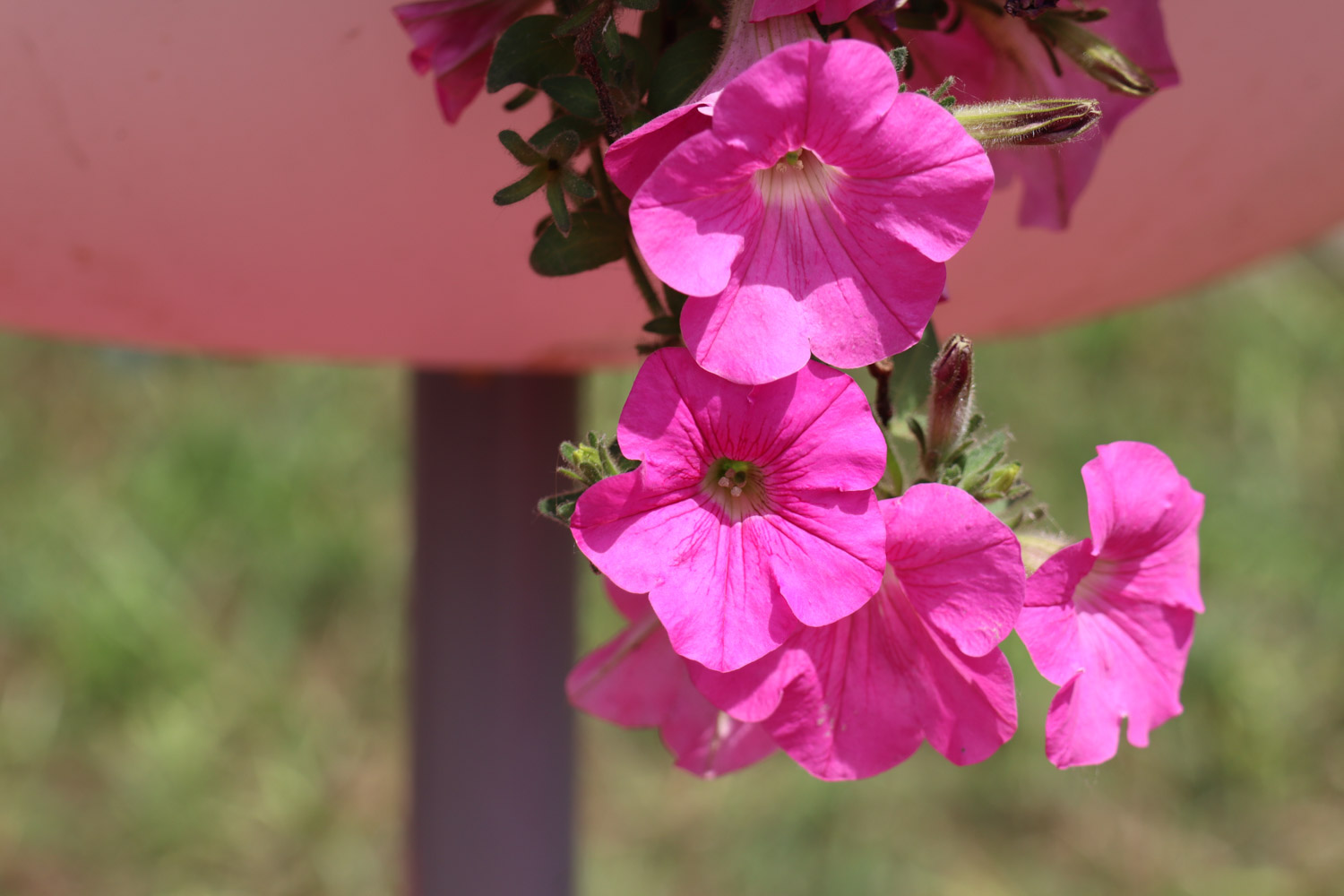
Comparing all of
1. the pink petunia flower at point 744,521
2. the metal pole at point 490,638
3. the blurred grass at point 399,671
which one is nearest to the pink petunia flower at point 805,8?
the pink petunia flower at point 744,521

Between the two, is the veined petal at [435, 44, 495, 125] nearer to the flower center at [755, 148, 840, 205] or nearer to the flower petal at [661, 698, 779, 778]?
the flower center at [755, 148, 840, 205]

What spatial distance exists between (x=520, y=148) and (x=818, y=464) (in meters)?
0.15

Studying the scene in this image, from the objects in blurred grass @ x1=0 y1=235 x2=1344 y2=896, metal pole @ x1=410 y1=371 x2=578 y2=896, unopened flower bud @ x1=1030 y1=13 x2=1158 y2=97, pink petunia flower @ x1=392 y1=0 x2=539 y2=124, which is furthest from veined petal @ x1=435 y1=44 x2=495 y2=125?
blurred grass @ x1=0 y1=235 x2=1344 y2=896

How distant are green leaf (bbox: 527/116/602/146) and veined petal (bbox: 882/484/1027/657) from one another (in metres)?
0.17

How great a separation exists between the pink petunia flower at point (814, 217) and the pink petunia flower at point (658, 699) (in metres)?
0.16

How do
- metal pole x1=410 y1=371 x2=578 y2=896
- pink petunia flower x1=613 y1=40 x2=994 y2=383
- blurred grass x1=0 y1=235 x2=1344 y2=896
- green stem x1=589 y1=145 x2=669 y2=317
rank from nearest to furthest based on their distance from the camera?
pink petunia flower x1=613 y1=40 x2=994 y2=383 → green stem x1=589 y1=145 x2=669 y2=317 → metal pole x1=410 y1=371 x2=578 y2=896 → blurred grass x1=0 y1=235 x2=1344 y2=896

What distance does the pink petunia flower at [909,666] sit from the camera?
0.38 meters

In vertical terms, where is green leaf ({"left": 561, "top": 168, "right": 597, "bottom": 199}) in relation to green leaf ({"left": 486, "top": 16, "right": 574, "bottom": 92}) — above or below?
below

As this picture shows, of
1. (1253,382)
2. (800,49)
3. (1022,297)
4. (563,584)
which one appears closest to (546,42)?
(800,49)

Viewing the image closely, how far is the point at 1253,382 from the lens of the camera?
2.12 metres

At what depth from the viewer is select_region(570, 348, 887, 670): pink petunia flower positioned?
36 centimetres

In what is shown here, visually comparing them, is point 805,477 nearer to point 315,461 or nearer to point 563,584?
point 563,584

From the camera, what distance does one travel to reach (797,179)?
393mm

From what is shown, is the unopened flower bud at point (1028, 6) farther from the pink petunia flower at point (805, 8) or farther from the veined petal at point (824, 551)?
the veined petal at point (824, 551)
